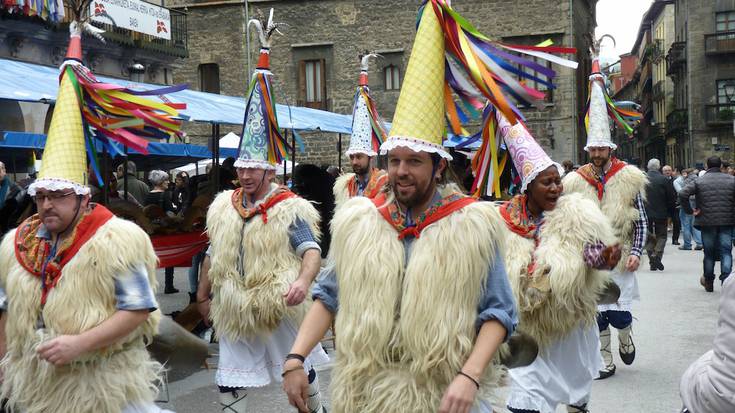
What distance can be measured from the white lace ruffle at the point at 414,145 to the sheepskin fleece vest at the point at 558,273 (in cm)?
168

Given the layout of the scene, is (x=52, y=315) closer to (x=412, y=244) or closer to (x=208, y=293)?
(x=412, y=244)

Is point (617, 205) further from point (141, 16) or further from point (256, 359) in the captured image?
point (141, 16)

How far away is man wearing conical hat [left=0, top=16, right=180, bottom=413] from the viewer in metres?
4.12

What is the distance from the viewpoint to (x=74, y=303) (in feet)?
13.5

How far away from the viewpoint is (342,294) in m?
3.72

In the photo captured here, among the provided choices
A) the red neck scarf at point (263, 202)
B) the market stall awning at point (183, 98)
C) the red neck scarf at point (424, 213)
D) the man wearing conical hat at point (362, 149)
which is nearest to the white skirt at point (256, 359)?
the red neck scarf at point (263, 202)

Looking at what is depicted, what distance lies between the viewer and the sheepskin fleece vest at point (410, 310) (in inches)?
138

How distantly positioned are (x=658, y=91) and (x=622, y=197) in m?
70.0

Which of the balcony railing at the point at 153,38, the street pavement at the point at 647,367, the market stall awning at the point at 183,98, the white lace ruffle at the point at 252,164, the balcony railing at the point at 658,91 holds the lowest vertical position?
the street pavement at the point at 647,367

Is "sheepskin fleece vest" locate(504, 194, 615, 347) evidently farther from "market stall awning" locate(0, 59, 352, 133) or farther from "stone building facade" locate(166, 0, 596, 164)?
"stone building facade" locate(166, 0, 596, 164)

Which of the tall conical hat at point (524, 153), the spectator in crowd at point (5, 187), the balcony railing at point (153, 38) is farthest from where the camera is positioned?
the balcony railing at point (153, 38)

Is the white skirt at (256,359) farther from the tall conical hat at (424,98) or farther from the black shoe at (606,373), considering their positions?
the black shoe at (606,373)

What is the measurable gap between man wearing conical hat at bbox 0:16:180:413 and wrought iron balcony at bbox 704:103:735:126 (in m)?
Result: 52.7

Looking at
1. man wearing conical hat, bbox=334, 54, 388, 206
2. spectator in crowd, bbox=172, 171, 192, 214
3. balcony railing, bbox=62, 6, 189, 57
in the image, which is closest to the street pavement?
man wearing conical hat, bbox=334, 54, 388, 206
